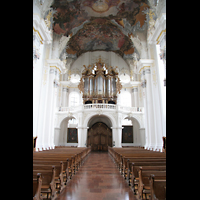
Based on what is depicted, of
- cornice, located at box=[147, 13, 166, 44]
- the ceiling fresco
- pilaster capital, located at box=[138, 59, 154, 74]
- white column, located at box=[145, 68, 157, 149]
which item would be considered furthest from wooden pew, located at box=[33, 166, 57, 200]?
the ceiling fresco

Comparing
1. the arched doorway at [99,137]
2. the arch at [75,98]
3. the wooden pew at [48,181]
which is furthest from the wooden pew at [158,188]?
the arch at [75,98]

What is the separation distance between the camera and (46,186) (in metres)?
3.76

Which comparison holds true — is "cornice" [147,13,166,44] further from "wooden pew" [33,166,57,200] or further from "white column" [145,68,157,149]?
"wooden pew" [33,166,57,200]

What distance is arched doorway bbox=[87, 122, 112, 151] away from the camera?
2255 centimetres

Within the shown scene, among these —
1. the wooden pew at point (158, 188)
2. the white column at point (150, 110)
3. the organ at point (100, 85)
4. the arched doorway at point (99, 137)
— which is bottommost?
the arched doorway at point (99, 137)

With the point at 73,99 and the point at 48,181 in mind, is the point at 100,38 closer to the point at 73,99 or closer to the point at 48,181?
the point at 73,99

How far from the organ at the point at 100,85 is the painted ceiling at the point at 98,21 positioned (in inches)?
137

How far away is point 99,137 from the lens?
22.8 m

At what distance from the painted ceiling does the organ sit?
11.5 feet

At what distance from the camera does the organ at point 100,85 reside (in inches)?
848

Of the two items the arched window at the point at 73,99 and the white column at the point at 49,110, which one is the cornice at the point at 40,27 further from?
the arched window at the point at 73,99

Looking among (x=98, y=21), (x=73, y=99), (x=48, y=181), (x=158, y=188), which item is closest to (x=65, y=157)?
(x=48, y=181)

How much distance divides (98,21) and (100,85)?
25.3ft
